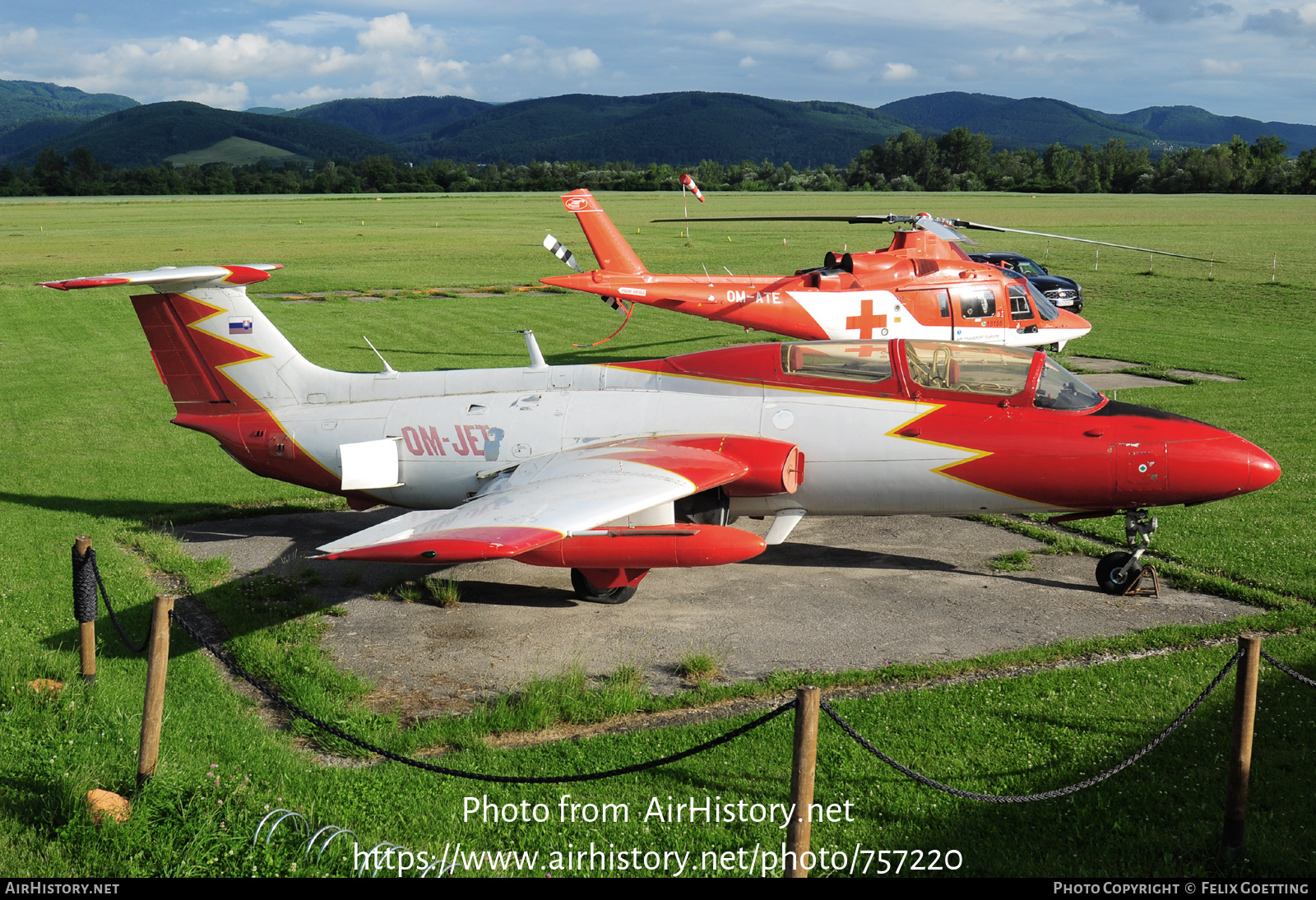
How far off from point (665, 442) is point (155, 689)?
629 centimetres

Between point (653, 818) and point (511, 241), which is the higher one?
point (511, 241)

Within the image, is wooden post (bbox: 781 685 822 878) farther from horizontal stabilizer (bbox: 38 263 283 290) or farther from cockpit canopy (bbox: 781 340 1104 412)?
horizontal stabilizer (bbox: 38 263 283 290)

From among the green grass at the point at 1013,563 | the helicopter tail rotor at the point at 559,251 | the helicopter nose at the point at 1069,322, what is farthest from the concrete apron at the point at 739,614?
the helicopter tail rotor at the point at 559,251

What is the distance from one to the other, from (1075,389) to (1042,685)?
13.0 feet

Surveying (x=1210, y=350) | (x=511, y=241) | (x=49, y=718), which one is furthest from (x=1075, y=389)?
(x=511, y=241)

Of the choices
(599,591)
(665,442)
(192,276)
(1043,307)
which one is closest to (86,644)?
(599,591)

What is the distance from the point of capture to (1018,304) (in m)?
20.5

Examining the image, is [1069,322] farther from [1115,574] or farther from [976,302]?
[1115,574]

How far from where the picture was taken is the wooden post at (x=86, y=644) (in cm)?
858

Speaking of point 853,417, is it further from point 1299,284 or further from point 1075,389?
point 1299,284

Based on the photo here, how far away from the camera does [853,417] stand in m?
11.3

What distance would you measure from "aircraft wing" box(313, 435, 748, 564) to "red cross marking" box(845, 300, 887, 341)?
979cm

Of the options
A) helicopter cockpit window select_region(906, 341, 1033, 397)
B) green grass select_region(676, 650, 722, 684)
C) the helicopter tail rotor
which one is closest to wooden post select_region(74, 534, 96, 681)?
green grass select_region(676, 650, 722, 684)

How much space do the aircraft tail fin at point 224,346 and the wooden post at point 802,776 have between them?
9.88 meters
